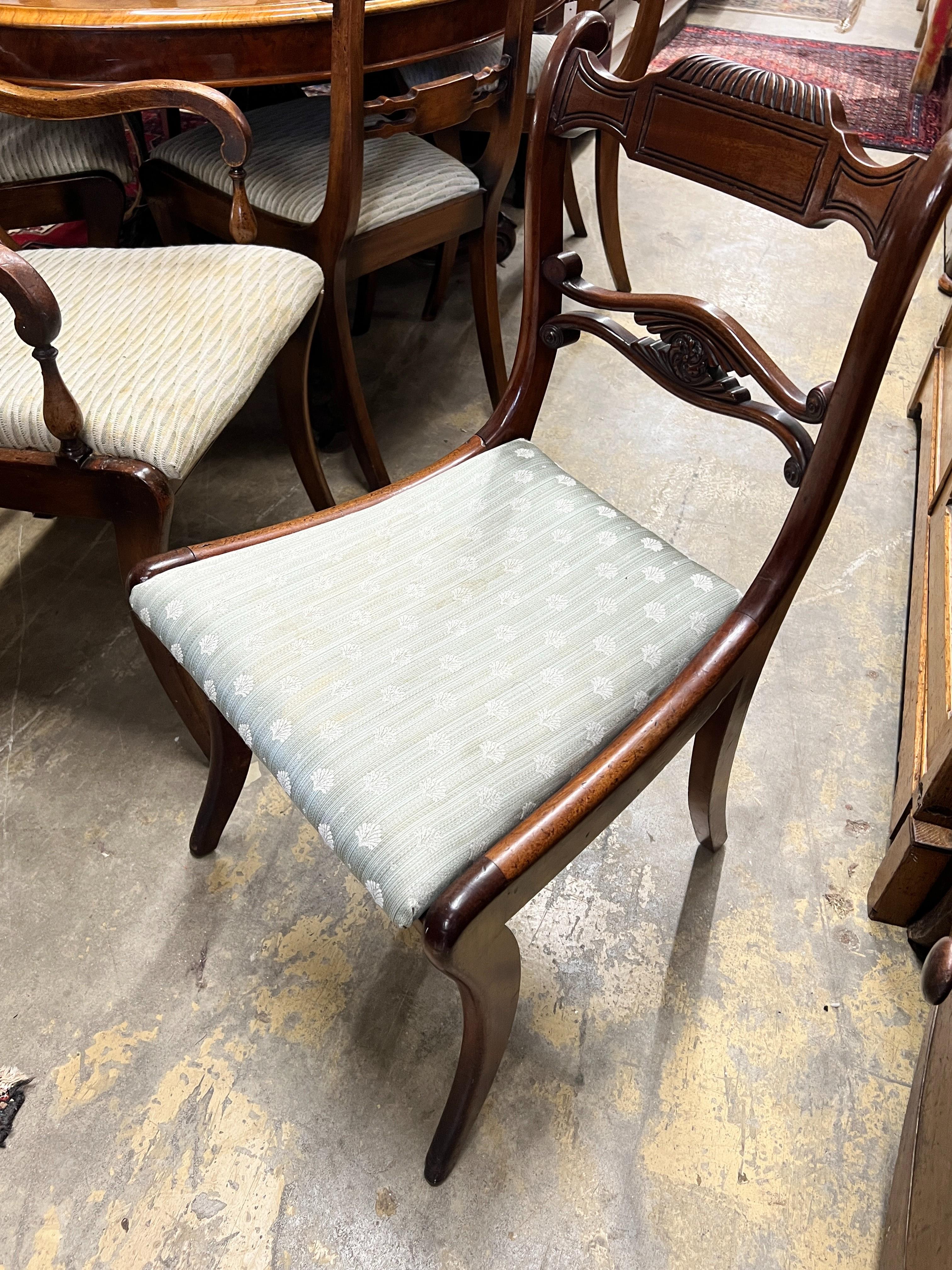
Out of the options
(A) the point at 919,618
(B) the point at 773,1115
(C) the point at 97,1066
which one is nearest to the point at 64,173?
(C) the point at 97,1066

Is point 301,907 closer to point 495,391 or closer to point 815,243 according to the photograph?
point 495,391

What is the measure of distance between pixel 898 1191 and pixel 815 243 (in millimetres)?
2576

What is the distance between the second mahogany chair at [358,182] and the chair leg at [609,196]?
1.96 feet

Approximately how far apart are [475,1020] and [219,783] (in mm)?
490

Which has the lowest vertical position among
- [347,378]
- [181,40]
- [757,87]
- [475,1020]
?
[475,1020]

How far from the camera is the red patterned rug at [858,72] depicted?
11.3 feet

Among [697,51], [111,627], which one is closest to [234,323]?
[111,627]

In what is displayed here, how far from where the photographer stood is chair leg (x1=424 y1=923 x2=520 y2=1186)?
72 cm

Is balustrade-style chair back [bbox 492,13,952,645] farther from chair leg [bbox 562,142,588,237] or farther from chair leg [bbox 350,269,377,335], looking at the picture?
chair leg [bbox 562,142,588,237]

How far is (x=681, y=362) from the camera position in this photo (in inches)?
35.4

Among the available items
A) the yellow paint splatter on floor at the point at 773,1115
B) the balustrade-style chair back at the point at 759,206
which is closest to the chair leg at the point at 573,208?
the balustrade-style chair back at the point at 759,206

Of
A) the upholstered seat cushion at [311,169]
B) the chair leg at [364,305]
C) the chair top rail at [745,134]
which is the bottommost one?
the chair leg at [364,305]

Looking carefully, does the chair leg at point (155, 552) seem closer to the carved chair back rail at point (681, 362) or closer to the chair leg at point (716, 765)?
the carved chair back rail at point (681, 362)

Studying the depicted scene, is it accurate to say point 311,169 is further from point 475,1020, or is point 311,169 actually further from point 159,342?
point 475,1020
